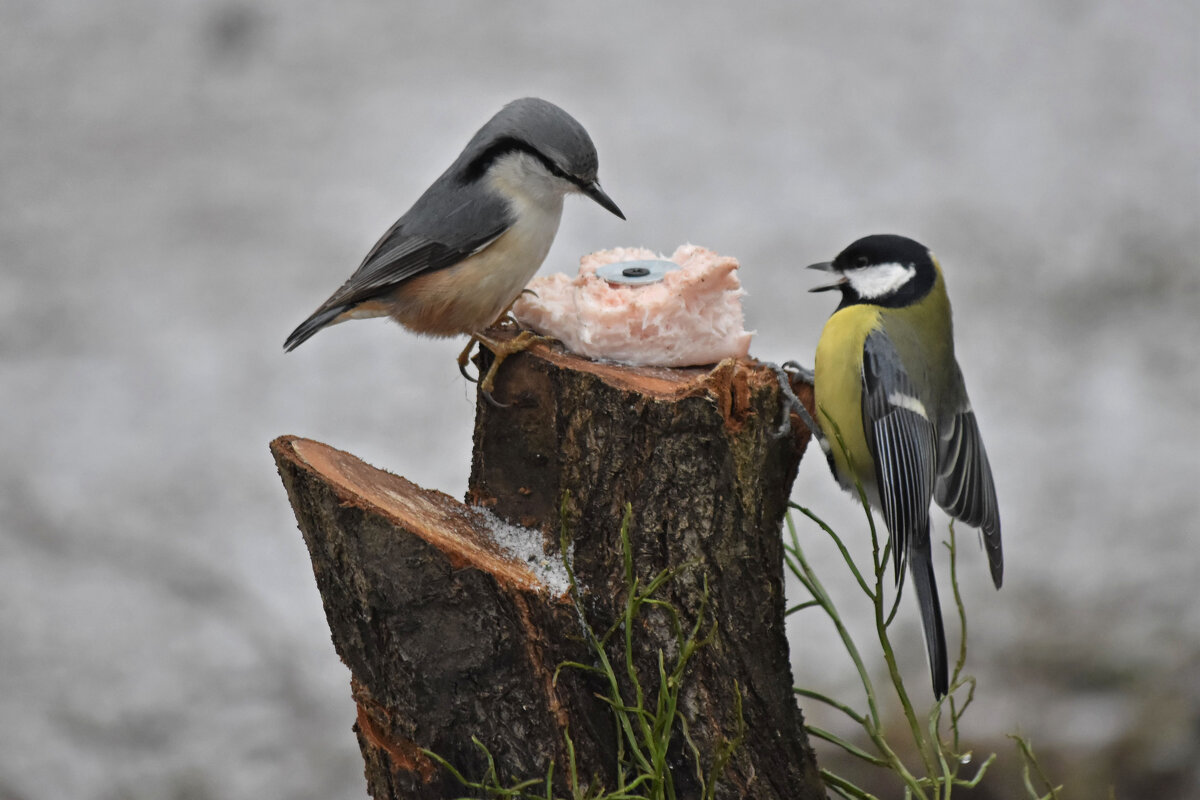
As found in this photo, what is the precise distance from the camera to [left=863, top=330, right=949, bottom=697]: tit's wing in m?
2.09

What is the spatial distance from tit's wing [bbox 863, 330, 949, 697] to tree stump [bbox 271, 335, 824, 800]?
0.52 feet

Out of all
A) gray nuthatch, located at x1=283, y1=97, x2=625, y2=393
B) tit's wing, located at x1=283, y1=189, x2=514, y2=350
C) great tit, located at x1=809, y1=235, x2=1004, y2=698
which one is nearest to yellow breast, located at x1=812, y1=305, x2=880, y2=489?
great tit, located at x1=809, y1=235, x2=1004, y2=698

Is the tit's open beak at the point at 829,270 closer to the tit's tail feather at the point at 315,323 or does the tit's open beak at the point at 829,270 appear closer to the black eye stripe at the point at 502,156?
the black eye stripe at the point at 502,156

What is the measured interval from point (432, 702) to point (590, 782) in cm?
30

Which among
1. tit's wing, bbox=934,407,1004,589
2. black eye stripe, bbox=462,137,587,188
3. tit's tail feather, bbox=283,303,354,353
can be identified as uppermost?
black eye stripe, bbox=462,137,587,188

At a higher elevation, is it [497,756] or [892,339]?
[892,339]

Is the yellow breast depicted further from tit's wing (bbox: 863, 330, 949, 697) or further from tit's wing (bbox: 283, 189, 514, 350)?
tit's wing (bbox: 283, 189, 514, 350)

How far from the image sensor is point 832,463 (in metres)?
2.27

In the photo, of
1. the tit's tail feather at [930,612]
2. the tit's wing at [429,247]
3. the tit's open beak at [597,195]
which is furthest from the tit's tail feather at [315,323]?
the tit's tail feather at [930,612]

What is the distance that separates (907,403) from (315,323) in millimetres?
1159

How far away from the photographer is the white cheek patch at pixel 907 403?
2117 mm

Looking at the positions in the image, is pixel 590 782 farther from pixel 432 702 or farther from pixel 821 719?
pixel 821 719

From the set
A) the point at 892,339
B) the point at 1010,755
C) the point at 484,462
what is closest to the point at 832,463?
the point at 892,339

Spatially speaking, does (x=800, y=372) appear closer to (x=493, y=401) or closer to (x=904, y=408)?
(x=904, y=408)
